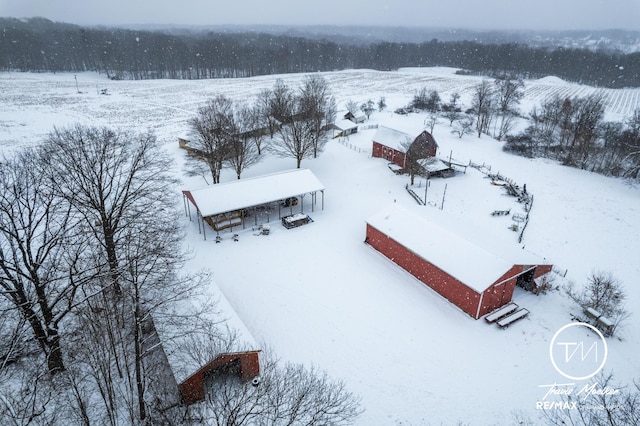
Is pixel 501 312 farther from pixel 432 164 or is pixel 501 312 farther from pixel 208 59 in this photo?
pixel 208 59

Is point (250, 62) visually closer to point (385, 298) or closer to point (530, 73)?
point (530, 73)

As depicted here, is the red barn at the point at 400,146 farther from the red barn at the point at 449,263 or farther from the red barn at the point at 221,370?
the red barn at the point at 221,370

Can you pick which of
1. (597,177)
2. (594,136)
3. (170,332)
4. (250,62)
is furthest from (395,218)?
(250,62)

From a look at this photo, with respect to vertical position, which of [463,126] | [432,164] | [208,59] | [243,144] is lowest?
[432,164]

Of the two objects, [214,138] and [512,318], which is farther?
[214,138]

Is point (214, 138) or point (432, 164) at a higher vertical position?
point (214, 138)

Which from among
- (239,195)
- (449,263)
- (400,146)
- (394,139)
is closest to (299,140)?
(239,195)

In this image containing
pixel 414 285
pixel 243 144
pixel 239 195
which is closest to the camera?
pixel 414 285

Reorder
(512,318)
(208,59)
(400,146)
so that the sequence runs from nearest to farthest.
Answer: (512,318)
(400,146)
(208,59)
